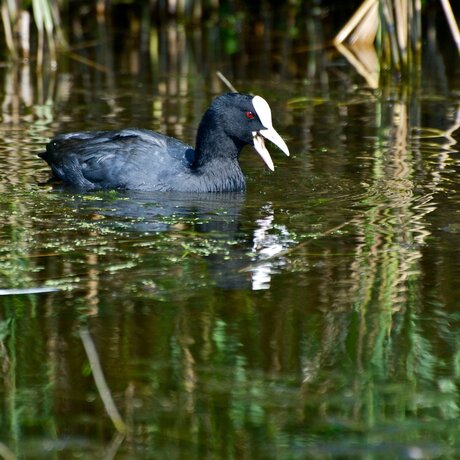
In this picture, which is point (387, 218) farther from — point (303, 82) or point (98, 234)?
point (303, 82)

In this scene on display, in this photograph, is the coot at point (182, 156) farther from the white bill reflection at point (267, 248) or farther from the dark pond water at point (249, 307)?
the white bill reflection at point (267, 248)

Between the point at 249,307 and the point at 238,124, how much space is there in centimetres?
233

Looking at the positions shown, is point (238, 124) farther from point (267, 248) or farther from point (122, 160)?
point (267, 248)

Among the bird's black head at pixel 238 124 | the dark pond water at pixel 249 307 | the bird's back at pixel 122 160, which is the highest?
the bird's black head at pixel 238 124

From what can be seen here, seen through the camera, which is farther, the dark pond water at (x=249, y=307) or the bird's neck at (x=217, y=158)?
the bird's neck at (x=217, y=158)

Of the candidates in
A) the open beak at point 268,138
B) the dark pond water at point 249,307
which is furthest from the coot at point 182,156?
the dark pond water at point 249,307

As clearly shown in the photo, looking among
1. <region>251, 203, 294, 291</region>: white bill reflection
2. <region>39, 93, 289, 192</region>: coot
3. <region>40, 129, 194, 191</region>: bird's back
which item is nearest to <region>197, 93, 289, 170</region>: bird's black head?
<region>39, 93, 289, 192</region>: coot

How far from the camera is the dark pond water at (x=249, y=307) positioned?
10.6ft

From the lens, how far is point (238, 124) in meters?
6.34

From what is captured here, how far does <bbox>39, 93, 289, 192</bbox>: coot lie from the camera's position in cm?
628

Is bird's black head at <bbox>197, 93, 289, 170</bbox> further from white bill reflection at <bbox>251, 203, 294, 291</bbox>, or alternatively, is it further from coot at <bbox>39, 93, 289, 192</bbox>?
white bill reflection at <bbox>251, 203, 294, 291</bbox>

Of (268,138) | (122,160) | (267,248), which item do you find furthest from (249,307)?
(122,160)

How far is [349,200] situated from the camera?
19.4 ft

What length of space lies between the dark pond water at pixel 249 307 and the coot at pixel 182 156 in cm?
14
